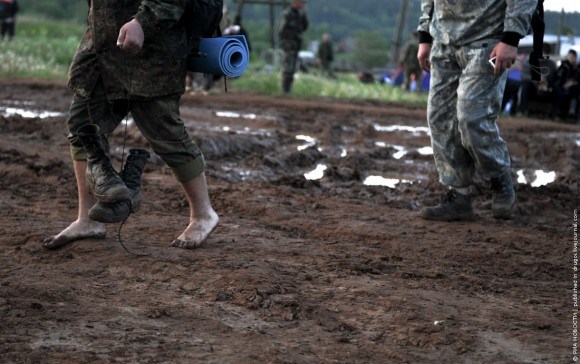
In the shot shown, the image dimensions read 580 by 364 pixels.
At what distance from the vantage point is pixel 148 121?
15.6 feet

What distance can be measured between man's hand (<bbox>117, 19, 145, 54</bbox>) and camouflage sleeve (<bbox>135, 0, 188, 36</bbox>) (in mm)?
65

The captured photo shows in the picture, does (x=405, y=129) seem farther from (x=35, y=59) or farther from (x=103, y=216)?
(x=35, y=59)

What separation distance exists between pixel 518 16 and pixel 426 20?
786 millimetres

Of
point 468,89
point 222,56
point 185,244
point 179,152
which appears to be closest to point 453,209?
point 468,89

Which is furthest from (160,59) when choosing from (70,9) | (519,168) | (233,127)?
(70,9)

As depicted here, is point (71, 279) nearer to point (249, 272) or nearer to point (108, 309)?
point (108, 309)

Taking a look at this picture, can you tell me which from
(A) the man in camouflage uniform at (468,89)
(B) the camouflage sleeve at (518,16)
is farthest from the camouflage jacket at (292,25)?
(B) the camouflage sleeve at (518,16)

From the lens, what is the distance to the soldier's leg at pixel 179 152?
4.71 metres

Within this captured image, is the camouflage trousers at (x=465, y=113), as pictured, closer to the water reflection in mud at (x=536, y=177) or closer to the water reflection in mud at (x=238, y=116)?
the water reflection in mud at (x=536, y=177)

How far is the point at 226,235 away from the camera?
5.43 meters

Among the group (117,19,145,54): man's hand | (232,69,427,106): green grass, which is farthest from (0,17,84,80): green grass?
(117,19,145,54): man's hand

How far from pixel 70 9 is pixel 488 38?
211ft

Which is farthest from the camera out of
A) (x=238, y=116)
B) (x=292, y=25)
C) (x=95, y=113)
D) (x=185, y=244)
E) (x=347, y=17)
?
(x=347, y=17)

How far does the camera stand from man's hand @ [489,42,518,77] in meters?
5.63
